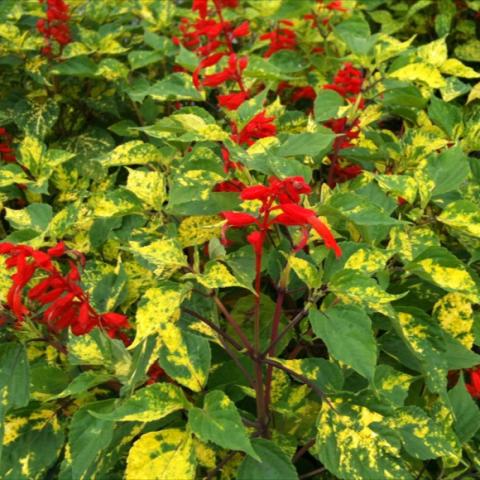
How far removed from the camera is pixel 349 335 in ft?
3.64

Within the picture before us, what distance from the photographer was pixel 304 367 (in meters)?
1.28

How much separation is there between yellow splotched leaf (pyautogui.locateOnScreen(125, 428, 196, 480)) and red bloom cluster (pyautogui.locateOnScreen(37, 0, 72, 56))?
1.93 meters

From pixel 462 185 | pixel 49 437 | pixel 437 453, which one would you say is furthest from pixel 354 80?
pixel 49 437

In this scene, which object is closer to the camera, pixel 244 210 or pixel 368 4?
pixel 244 210

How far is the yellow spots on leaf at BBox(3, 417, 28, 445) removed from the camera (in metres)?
1.42

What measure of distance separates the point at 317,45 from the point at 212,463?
6.50 ft

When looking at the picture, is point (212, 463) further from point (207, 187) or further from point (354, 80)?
point (354, 80)

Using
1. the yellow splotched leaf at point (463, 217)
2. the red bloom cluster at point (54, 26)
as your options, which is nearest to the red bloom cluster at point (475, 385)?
the yellow splotched leaf at point (463, 217)

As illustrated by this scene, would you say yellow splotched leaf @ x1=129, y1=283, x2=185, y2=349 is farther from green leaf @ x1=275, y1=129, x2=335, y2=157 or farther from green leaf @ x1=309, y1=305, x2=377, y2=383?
green leaf @ x1=275, y1=129, x2=335, y2=157

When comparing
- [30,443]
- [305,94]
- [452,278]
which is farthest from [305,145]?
[305,94]

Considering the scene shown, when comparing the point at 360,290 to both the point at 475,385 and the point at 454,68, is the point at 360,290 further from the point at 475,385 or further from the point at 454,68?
the point at 454,68

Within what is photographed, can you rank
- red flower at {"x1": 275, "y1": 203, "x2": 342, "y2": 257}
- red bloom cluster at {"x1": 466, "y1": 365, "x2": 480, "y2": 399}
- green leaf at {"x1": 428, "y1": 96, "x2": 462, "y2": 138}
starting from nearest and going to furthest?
red flower at {"x1": 275, "y1": 203, "x2": 342, "y2": 257} → red bloom cluster at {"x1": 466, "y1": 365, "x2": 480, "y2": 399} → green leaf at {"x1": 428, "y1": 96, "x2": 462, "y2": 138}

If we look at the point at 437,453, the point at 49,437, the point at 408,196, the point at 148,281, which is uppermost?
the point at 408,196

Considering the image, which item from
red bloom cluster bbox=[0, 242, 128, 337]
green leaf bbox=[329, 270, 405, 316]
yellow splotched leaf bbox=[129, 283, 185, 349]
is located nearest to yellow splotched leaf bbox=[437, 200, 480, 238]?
green leaf bbox=[329, 270, 405, 316]
